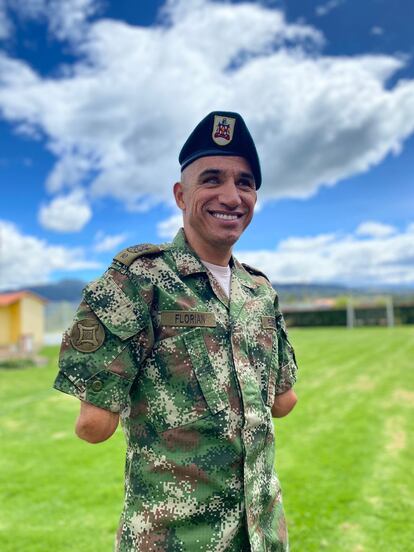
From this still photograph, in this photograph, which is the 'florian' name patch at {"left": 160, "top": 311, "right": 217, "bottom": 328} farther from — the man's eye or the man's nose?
the man's eye

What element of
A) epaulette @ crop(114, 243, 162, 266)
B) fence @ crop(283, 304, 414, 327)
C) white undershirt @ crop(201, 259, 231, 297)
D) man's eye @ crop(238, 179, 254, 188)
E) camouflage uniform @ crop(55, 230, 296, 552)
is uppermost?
man's eye @ crop(238, 179, 254, 188)

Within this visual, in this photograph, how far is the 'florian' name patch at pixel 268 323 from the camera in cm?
177

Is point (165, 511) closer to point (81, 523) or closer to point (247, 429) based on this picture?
point (247, 429)

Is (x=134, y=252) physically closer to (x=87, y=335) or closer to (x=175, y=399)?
(x=87, y=335)

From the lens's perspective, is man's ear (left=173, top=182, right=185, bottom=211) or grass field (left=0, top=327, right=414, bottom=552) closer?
man's ear (left=173, top=182, right=185, bottom=211)

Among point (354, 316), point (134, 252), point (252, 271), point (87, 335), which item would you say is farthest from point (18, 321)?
point (354, 316)

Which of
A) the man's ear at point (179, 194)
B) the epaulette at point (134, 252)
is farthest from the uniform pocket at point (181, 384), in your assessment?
the man's ear at point (179, 194)

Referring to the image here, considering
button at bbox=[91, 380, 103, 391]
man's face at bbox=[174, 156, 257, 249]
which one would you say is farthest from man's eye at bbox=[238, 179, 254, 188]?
button at bbox=[91, 380, 103, 391]

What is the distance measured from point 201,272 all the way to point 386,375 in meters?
10.2

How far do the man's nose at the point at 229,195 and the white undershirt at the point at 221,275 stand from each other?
0.22 m

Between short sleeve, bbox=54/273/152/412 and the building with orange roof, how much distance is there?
16.5m

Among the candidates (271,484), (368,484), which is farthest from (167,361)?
(368,484)

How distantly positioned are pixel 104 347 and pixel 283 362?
81 centimetres

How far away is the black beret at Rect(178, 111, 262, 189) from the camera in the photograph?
1662mm
